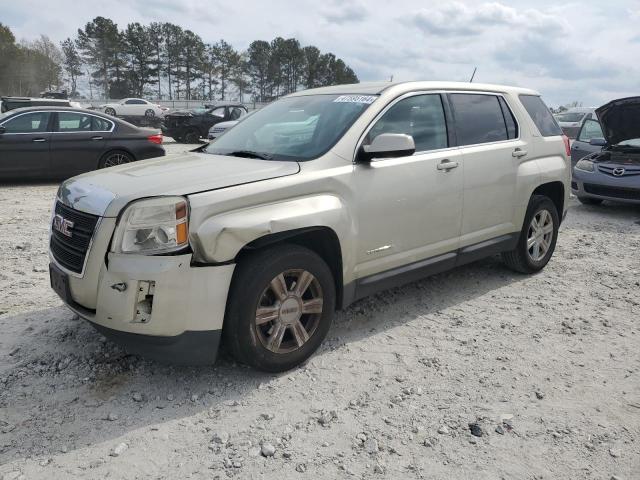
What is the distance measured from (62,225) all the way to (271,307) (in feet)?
4.41

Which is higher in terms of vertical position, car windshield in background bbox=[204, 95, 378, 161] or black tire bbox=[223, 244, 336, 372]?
car windshield in background bbox=[204, 95, 378, 161]

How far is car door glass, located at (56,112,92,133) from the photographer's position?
10.0m

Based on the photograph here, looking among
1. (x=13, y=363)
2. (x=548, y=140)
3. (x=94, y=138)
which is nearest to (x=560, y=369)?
(x=548, y=140)

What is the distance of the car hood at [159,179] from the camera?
2.93 meters

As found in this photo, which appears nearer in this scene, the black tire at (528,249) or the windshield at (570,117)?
the black tire at (528,249)

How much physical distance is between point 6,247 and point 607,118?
8879mm

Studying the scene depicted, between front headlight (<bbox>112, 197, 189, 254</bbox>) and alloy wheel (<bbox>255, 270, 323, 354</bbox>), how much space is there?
0.61 m

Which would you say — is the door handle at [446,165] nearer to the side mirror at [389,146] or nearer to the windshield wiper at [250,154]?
the side mirror at [389,146]

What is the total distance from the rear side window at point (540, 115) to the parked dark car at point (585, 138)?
602cm

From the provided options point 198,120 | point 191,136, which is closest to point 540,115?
point 198,120

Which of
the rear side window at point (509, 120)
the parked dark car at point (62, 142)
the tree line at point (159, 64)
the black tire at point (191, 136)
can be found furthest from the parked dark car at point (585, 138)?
the tree line at point (159, 64)

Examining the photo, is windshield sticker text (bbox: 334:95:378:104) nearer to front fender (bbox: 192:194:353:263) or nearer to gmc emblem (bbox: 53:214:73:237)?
front fender (bbox: 192:194:353:263)

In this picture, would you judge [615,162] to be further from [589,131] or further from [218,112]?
[218,112]

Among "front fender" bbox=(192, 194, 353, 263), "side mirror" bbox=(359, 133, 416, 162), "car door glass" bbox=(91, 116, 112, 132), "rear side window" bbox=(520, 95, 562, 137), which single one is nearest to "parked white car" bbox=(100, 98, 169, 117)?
"car door glass" bbox=(91, 116, 112, 132)
